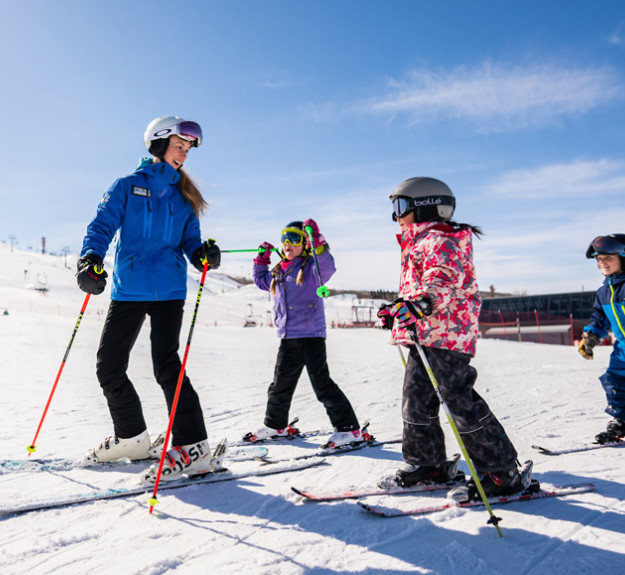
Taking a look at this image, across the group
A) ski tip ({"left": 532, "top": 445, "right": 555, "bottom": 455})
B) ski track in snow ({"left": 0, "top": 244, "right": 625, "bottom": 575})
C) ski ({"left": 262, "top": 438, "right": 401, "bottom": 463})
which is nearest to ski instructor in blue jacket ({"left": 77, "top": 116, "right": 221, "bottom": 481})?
ski track in snow ({"left": 0, "top": 244, "right": 625, "bottom": 575})

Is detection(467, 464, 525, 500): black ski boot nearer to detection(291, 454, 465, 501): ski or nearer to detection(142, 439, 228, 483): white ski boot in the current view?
detection(291, 454, 465, 501): ski

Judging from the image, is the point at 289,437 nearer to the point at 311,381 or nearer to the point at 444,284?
the point at 311,381

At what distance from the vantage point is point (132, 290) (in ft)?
9.70

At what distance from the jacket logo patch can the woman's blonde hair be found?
9.5 inches

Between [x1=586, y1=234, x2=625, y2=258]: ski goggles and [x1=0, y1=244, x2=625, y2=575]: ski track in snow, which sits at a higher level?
[x1=586, y1=234, x2=625, y2=258]: ski goggles

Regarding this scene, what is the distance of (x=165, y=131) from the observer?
10.4 ft

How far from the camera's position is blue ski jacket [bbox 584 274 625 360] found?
4098 mm

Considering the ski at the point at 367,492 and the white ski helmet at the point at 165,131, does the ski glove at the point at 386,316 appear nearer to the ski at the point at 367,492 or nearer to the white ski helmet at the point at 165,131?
the ski at the point at 367,492

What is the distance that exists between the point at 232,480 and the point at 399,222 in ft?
6.01

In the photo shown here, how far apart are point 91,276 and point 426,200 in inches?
74.1

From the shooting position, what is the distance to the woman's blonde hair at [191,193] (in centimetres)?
323

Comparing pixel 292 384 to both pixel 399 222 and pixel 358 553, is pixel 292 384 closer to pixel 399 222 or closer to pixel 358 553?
pixel 399 222

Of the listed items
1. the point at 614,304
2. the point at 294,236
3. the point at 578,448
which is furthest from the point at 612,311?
the point at 294,236

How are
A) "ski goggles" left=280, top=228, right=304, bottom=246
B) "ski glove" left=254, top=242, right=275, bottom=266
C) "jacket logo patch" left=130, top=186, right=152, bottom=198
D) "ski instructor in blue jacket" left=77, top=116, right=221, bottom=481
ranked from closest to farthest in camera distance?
"ski instructor in blue jacket" left=77, top=116, right=221, bottom=481 → "jacket logo patch" left=130, top=186, right=152, bottom=198 → "ski goggles" left=280, top=228, right=304, bottom=246 → "ski glove" left=254, top=242, right=275, bottom=266
